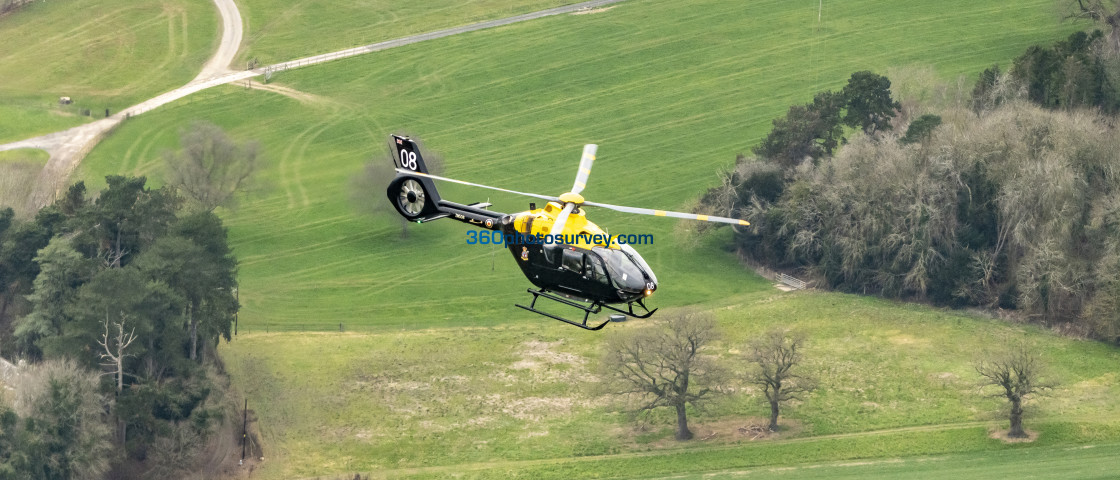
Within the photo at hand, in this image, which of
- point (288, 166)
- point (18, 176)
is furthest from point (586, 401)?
point (18, 176)

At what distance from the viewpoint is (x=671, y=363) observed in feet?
281

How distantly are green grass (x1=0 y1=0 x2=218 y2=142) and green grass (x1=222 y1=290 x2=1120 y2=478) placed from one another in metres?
44.5

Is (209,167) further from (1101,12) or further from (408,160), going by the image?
(1101,12)

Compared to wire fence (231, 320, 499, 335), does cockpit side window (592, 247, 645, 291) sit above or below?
above

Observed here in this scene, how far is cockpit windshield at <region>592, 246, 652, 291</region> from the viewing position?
58625 mm

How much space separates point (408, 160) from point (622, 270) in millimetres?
12921

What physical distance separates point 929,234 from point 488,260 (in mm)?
29235

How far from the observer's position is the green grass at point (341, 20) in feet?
468

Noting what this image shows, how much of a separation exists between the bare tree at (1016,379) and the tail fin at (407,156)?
34258 millimetres

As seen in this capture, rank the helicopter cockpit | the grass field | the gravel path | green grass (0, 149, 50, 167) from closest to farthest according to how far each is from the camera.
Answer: the helicopter cockpit, the grass field, the gravel path, green grass (0, 149, 50, 167)

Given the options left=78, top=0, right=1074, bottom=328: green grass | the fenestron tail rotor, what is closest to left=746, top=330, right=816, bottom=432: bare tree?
left=78, top=0, right=1074, bottom=328: green grass

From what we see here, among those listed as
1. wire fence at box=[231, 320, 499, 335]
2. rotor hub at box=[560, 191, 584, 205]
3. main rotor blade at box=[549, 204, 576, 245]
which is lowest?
wire fence at box=[231, 320, 499, 335]

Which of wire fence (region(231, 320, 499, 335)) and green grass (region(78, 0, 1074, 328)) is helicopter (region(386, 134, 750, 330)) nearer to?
wire fence (region(231, 320, 499, 335))

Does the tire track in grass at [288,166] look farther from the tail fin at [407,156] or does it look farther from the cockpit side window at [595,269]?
the cockpit side window at [595,269]
